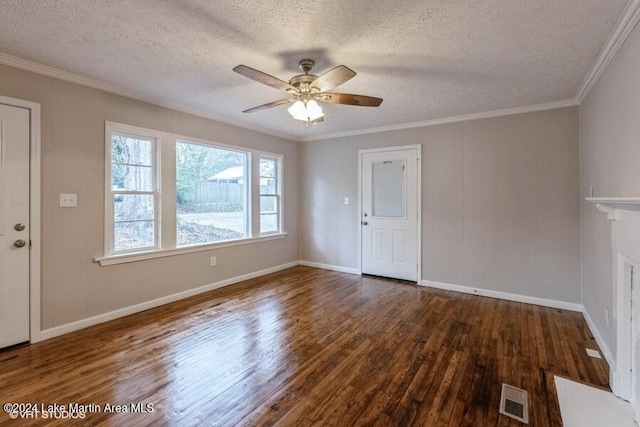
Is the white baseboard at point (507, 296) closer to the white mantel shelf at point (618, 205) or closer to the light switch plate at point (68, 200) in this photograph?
the white mantel shelf at point (618, 205)

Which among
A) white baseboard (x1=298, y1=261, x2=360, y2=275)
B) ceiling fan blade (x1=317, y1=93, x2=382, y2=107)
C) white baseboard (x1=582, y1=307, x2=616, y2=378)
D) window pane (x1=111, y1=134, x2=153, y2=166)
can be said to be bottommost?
white baseboard (x1=582, y1=307, x2=616, y2=378)

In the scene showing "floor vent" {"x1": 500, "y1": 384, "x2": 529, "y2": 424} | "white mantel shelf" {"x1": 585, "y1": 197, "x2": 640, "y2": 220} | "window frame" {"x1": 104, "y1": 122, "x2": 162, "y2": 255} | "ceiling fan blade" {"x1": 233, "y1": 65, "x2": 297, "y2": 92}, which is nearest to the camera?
"white mantel shelf" {"x1": 585, "y1": 197, "x2": 640, "y2": 220}

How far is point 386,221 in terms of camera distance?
4.91 m

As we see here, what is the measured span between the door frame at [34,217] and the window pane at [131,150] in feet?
2.10

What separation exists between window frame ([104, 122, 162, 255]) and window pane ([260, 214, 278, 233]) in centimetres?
178

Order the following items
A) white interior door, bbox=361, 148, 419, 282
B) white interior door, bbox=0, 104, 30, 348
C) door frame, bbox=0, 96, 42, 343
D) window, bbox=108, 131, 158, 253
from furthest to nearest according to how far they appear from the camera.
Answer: white interior door, bbox=361, 148, 419, 282
window, bbox=108, 131, 158, 253
door frame, bbox=0, 96, 42, 343
white interior door, bbox=0, 104, 30, 348

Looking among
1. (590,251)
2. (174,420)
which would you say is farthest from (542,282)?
(174,420)

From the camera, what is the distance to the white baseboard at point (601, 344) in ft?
7.11

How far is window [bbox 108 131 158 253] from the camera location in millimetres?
3320

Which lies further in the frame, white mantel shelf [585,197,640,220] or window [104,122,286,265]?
window [104,122,286,265]

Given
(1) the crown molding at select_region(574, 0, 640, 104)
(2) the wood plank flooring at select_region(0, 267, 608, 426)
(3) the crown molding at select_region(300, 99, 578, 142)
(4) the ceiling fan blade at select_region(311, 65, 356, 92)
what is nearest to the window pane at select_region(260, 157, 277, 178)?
(3) the crown molding at select_region(300, 99, 578, 142)

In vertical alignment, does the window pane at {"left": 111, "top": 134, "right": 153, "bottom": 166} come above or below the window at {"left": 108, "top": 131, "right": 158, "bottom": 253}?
above

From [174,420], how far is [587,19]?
3.59 meters

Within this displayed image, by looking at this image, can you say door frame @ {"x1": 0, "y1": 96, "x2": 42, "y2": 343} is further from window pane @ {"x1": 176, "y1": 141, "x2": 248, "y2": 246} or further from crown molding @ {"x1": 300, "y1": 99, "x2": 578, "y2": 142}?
crown molding @ {"x1": 300, "y1": 99, "x2": 578, "y2": 142}
